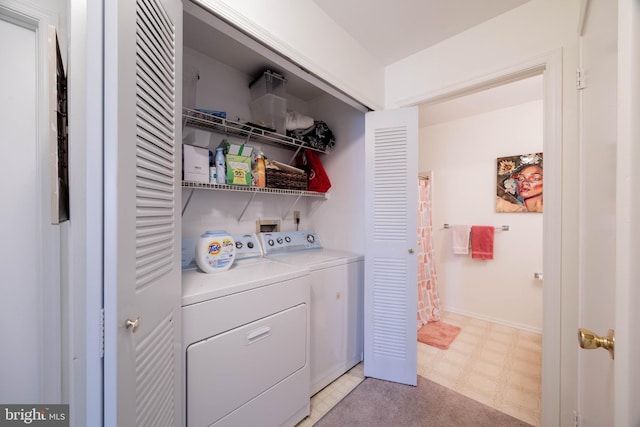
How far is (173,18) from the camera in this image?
33.5 inches

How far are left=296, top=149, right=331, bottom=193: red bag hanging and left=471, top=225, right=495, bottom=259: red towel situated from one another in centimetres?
206

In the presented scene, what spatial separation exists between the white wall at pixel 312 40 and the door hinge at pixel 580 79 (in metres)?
1.14

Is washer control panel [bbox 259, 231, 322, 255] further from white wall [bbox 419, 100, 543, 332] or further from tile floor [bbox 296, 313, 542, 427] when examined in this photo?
white wall [bbox 419, 100, 543, 332]

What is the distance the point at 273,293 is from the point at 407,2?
1.91 meters

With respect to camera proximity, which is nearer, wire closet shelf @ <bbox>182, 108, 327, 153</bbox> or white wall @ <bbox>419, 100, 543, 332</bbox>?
wire closet shelf @ <bbox>182, 108, 327, 153</bbox>

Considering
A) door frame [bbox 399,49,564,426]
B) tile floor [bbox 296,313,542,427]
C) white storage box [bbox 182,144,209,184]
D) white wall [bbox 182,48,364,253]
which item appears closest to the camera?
door frame [bbox 399,49,564,426]

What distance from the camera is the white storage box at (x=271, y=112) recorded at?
1.82m

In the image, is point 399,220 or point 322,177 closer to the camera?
point 399,220

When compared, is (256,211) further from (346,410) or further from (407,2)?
(407,2)

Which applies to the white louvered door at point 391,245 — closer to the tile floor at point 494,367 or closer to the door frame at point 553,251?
the tile floor at point 494,367

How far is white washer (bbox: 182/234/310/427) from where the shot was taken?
987 millimetres

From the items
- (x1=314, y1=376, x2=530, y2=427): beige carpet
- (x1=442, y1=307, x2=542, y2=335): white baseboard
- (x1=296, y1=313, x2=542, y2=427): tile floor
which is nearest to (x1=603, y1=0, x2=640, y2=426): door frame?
(x1=314, y1=376, x2=530, y2=427): beige carpet

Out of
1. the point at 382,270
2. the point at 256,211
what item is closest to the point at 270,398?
the point at 382,270

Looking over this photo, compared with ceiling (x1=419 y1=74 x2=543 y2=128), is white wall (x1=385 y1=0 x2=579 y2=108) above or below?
below
